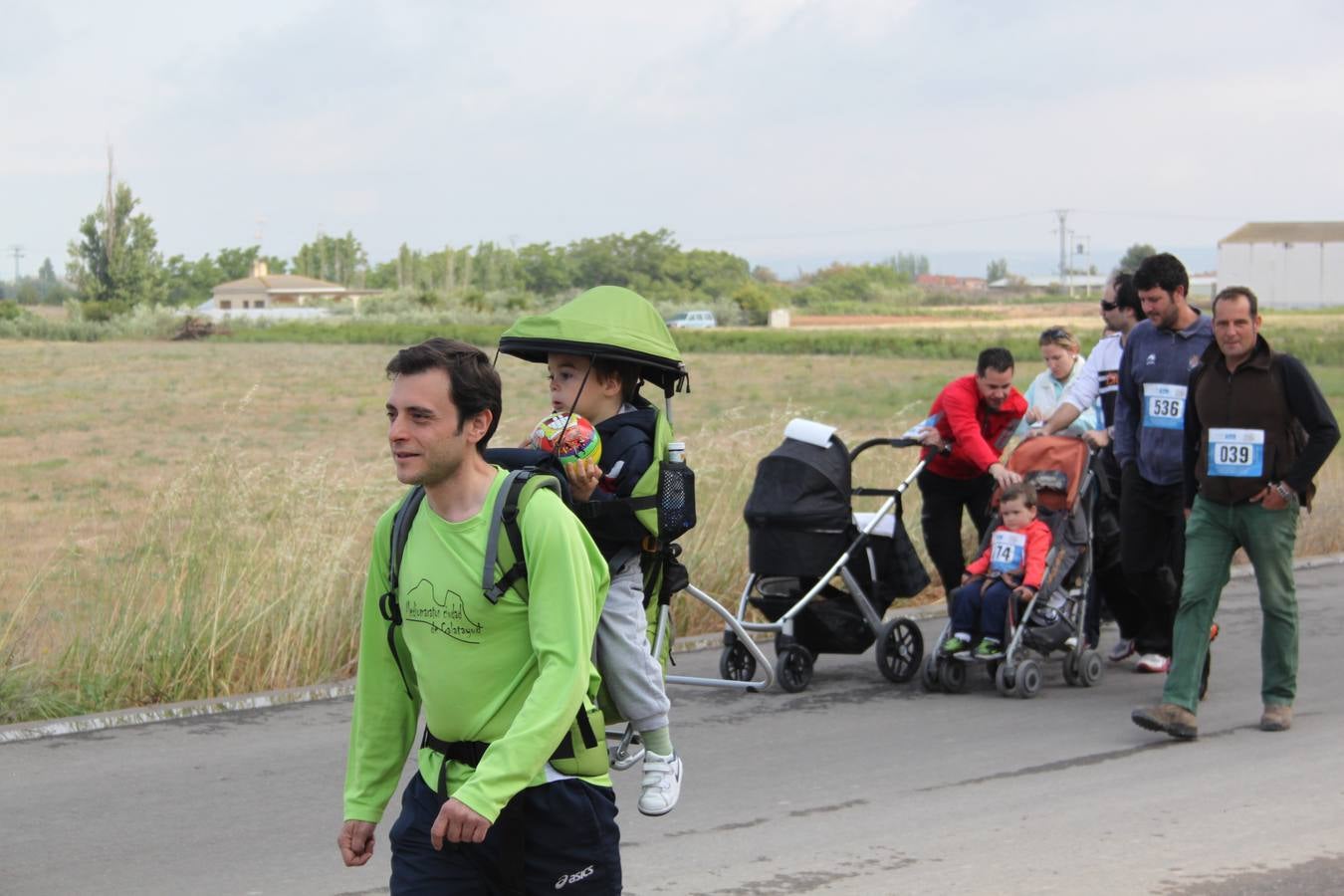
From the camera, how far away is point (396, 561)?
140 inches

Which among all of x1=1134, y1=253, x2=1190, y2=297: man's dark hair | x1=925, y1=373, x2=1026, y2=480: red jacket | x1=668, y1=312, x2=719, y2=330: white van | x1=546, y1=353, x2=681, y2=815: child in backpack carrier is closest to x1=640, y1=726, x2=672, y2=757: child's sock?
x1=546, y1=353, x2=681, y2=815: child in backpack carrier

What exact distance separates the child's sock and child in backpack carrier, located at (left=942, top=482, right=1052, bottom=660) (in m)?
4.78

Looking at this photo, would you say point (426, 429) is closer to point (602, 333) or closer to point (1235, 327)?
point (602, 333)

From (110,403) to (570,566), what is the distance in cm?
4128

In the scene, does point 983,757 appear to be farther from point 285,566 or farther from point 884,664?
point 285,566

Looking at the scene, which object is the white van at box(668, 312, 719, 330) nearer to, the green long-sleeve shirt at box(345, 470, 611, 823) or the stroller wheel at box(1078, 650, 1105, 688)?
the stroller wheel at box(1078, 650, 1105, 688)

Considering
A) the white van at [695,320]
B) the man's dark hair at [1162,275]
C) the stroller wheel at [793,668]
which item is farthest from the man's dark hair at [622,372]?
the white van at [695,320]

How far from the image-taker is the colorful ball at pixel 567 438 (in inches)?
181

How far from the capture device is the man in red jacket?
31.0 feet

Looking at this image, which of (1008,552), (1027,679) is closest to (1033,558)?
(1008,552)

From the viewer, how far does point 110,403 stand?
42.4 metres

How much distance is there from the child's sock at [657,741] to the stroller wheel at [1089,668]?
532cm

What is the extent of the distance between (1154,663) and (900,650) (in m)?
1.49

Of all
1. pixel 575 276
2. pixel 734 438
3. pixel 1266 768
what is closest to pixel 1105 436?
pixel 1266 768
